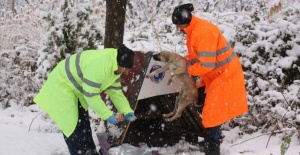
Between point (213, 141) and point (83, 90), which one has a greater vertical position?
point (83, 90)

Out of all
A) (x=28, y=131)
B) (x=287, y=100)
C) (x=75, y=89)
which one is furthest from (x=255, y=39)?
(x=28, y=131)

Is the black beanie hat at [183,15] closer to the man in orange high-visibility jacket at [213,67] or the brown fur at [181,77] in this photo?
the man in orange high-visibility jacket at [213,67]

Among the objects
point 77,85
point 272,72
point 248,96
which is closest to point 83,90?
point 77,85

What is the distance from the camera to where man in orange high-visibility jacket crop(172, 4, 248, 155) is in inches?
145

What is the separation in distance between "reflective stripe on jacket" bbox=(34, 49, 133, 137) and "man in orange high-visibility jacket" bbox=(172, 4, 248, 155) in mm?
858

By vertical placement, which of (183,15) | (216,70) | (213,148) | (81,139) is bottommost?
(213,148)

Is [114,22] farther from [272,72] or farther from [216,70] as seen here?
[272,72]

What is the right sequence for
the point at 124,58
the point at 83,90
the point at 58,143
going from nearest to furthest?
1. the point at 124,58
2. the point at 83,90
3. the point at 58,143

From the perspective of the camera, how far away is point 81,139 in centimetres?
368

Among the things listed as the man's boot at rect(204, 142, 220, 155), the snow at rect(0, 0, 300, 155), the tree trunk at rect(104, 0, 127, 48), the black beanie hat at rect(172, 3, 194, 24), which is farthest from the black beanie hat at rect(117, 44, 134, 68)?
the tree trunk at rect(104, 0, 127, 48)

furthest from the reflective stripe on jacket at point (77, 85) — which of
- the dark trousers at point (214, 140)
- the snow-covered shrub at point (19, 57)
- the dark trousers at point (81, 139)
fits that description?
the snow-covered shrub at point (19, 57)

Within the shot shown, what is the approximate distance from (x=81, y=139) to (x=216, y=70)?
1541 millimetres

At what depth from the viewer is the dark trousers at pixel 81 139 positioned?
360cm

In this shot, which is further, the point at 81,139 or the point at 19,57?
the point at 19,57
